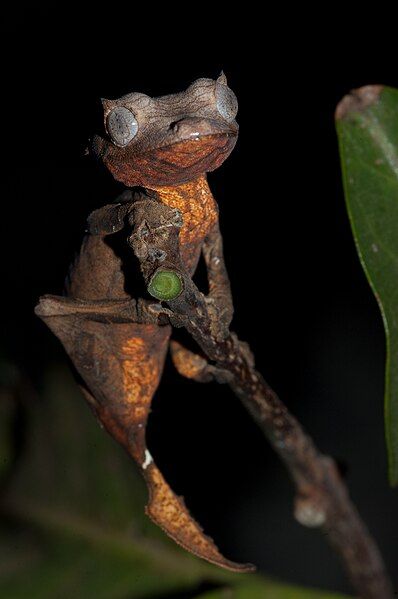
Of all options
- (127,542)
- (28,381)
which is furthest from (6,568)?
(28,381)

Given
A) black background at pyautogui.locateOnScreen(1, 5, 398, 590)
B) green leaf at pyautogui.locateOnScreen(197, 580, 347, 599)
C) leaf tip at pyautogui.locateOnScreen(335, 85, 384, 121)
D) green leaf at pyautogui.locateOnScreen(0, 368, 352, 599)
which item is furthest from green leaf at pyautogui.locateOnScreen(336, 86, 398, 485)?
black background at pyautogui.locateOnScreen(1, 5, 398, 590)

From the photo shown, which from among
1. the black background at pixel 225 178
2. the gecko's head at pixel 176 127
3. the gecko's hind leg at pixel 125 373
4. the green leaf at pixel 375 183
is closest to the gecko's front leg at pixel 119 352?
the gecko's hind leg at pixel 125 373

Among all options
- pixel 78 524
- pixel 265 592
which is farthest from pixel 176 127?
pixel 78 524

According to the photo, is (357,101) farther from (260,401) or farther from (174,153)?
(260,401)

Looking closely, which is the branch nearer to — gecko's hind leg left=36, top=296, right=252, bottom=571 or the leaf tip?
gecko's hind leg left=36, top=296, right=252, bottom=571

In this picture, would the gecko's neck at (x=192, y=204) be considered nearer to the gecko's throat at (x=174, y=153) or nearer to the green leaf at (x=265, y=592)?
the gecko's throat at (x=174, y=153)

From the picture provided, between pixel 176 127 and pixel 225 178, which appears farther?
pixel 225 178

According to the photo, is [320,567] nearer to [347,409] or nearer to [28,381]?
[347,409]

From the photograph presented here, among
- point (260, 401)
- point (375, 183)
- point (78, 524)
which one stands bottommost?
point (78, 524)
